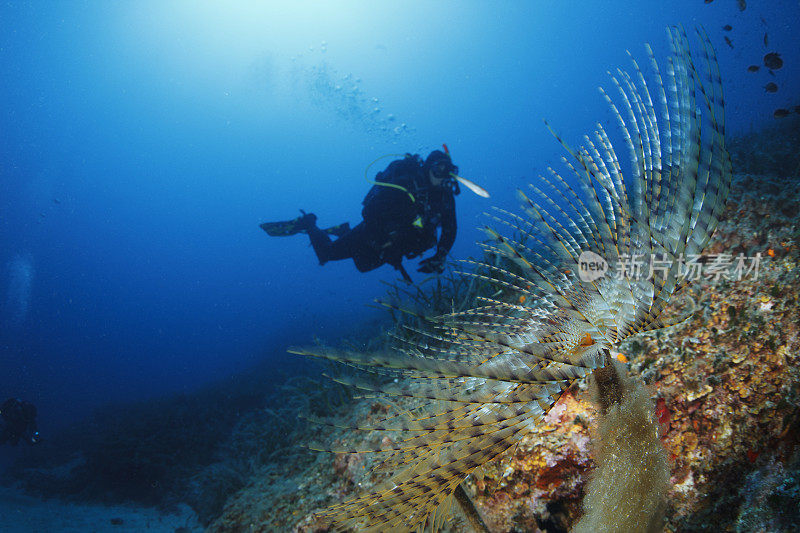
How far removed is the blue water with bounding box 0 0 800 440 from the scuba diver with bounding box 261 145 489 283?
5179 cm

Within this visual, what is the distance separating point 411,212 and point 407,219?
18 cm

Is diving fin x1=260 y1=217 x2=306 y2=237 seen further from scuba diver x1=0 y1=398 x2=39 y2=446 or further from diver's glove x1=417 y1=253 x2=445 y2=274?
scuba diver x1=0 y1=398 x2=39 y2=446

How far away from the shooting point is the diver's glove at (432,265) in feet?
18.5

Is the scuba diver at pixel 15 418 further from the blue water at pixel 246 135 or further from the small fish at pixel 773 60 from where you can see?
the blue water at pixel 246 135

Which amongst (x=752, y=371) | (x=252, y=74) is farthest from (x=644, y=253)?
(x=252, y=74)

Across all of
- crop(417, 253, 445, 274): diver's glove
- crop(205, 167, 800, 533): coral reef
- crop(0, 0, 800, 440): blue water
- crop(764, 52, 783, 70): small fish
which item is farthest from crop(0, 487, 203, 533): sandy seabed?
crop(0, 0, 800, 440): blue water

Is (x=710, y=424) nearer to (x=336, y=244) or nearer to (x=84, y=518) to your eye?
(x=336, y=244)

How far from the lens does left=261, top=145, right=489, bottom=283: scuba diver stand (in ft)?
22.6

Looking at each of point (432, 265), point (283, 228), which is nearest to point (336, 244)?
point (283, 228)

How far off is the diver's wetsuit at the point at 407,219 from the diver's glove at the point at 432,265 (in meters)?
0.16

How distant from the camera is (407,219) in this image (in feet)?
23.9

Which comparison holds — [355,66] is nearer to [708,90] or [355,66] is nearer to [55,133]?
[55,133]

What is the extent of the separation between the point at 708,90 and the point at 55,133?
121074mm

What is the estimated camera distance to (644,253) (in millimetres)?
1121
